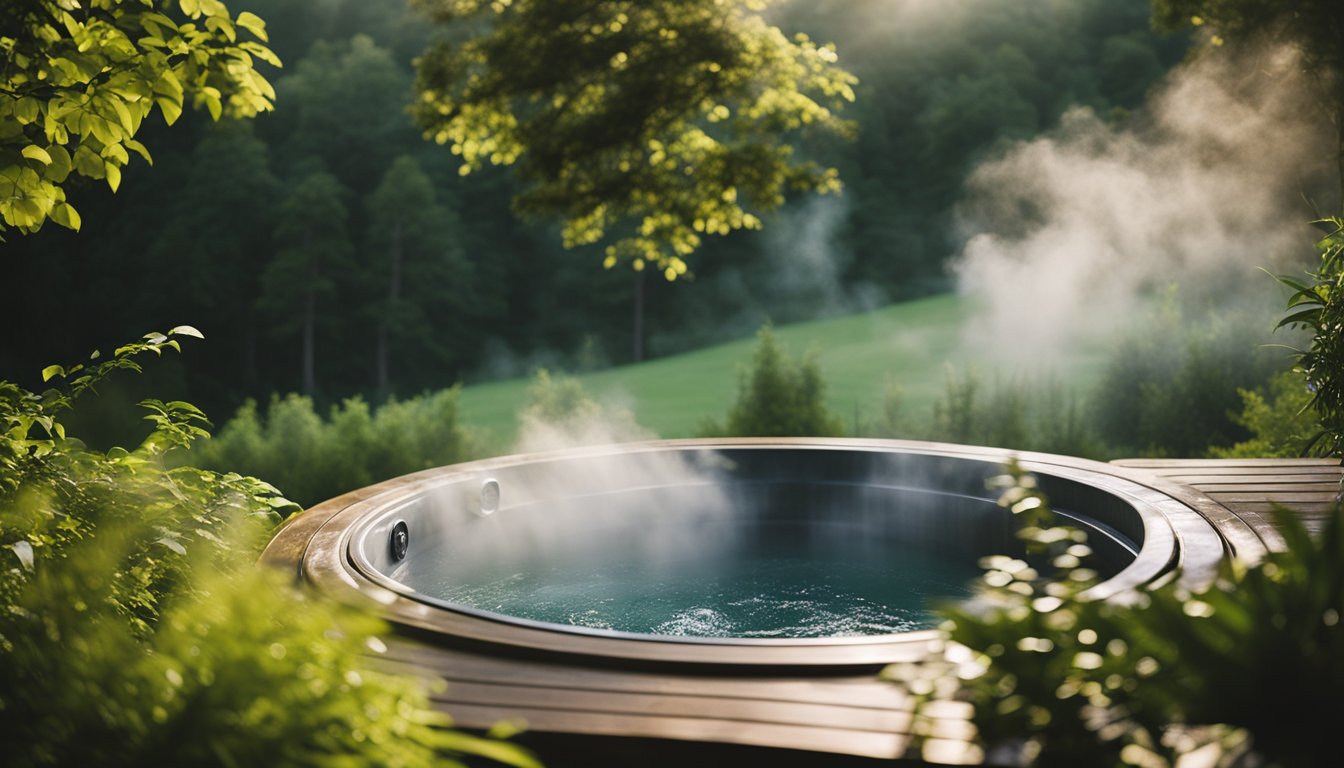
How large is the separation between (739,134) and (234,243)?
17166 mm

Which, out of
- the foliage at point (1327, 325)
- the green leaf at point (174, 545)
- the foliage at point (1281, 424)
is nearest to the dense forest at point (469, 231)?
the foliage at point (1281, 424)

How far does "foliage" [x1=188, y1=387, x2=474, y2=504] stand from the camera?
8.93 meters

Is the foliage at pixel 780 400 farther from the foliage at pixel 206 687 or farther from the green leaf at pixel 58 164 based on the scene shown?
the foliage at pixel 206 687

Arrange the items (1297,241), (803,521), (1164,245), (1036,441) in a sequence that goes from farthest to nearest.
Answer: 1. (1164,245)
2. (1297,241)
3. (1036,441)
4. (803,521)

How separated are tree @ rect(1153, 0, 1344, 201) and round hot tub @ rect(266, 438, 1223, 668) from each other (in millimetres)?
6529

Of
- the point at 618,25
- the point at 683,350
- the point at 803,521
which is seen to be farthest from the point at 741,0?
the point at 683,350

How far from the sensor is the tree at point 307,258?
21.9 m

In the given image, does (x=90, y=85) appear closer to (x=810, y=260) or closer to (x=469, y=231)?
(x=810, y=260)

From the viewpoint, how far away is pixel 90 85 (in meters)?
2.35

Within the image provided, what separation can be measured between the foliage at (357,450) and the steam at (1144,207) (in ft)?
21.4

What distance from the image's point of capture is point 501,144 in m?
8.79

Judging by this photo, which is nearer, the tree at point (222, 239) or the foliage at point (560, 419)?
the foliage at point (560, 419)

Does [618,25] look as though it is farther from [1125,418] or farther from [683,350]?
[683,350]

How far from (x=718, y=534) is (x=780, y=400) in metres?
3.84
